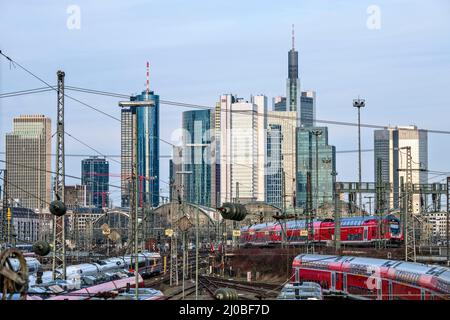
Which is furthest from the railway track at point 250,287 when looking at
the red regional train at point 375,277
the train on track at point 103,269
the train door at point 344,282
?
the train on track at point 103,269

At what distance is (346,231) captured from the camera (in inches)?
3602

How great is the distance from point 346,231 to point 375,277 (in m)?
46.5

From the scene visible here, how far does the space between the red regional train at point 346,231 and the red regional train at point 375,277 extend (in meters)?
21.0

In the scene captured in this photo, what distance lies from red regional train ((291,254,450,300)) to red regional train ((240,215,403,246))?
21.0 meters

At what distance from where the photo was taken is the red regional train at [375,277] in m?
36.1

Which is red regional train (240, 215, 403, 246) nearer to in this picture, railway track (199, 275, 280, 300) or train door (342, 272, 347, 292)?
railway track (199, 275, 280, 300)

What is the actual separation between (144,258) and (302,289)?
2539 inches

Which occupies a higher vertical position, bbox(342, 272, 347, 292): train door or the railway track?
bbox(342, 272, 347, 292): train door

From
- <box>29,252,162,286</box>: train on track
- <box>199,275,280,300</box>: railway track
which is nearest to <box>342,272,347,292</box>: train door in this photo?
<box>199,275,280,300</box>: railway track

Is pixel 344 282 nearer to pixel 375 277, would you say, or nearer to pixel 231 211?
pixel 375 277

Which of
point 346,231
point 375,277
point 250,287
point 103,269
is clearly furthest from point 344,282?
point 346,231

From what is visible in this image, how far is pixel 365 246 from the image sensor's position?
90.4 meters

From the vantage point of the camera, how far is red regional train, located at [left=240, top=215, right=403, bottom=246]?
8725 centimetres

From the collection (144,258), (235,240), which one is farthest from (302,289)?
(235,240)
